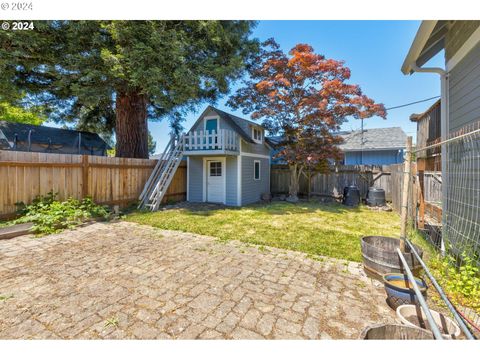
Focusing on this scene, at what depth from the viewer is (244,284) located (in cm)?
292

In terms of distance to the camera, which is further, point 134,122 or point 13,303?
point 134,122

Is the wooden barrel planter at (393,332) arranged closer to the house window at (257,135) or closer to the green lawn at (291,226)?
the green lawn at (291,226)

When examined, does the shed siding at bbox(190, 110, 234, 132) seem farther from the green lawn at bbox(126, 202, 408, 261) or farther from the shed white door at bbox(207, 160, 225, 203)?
the green lawn at bbox(126, 202, 408, 261)

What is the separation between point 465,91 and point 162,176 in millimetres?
8533

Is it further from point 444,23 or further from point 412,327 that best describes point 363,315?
point 444,23

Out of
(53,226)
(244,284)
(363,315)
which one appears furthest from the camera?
(53,226)

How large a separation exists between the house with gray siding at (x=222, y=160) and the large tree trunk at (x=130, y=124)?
2.38 m

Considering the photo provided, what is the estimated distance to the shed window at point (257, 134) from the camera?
11586mm

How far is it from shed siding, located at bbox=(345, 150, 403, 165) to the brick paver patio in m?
16.5

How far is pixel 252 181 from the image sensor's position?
11.0 metres

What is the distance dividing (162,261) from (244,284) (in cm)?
153

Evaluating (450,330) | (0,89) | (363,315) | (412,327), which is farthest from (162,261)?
(0,89)

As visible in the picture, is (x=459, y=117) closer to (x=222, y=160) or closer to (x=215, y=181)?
(x=222, y=160)
